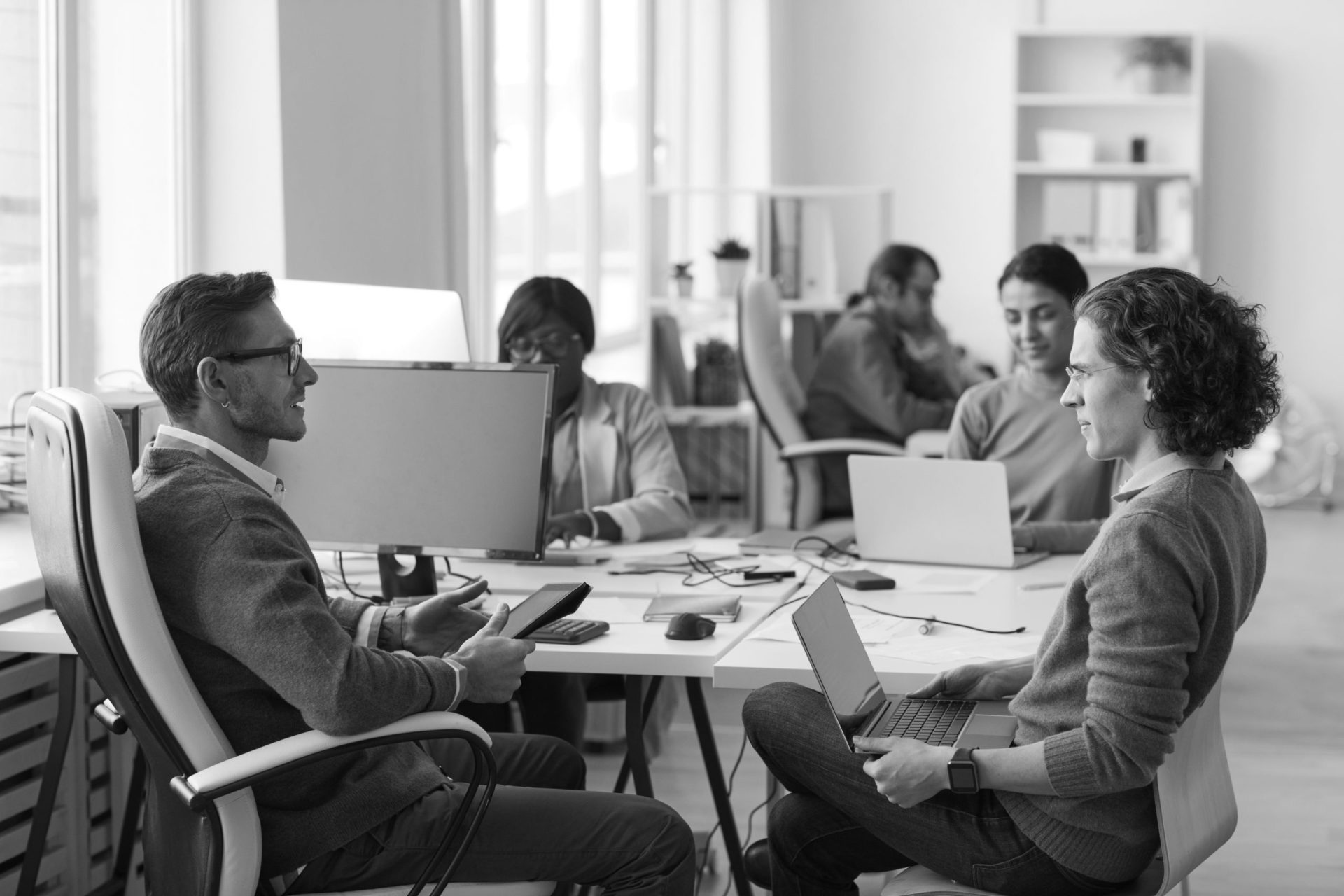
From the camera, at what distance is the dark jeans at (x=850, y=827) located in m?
1.71

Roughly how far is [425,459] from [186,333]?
72 centimetres

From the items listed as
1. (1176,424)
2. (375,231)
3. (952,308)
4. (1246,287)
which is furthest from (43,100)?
(1246,287)

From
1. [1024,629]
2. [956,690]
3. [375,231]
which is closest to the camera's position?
[956,690]

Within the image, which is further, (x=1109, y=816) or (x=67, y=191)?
(x=67, y=191)

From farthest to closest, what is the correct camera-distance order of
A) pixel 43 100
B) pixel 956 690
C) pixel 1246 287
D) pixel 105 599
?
pixel 1246 287 → pixel 43 100 → pixel 956 690 → pixel 105 599

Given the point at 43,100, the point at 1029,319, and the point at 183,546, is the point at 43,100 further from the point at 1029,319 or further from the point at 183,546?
the point at 1029,319

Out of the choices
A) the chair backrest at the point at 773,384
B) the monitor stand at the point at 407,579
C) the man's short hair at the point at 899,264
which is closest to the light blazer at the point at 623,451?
the monitor stand at the point at 407,579

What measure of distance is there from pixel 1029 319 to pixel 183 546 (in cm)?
185

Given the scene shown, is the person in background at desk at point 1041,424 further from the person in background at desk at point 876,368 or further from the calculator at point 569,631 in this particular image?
the person in background at desk at point 876,368

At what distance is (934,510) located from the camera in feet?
8.88

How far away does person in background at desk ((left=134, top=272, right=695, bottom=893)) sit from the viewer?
1620 mm

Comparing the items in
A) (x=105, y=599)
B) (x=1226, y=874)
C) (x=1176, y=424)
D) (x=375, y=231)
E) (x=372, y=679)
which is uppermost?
(x=375, y=231)

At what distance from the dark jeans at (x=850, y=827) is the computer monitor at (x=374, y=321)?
1029 millimetres

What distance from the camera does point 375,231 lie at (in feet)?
11.4
